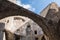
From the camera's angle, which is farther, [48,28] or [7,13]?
[48,28]

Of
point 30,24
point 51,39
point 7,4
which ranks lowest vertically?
point 51,39

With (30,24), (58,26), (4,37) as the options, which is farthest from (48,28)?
(30,24)

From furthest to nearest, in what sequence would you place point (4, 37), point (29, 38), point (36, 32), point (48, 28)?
point (36, 32)
point (29, 38)
point (4, 37)
point (48, 28)

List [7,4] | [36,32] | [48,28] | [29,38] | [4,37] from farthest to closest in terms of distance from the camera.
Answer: [36,32] → [29,38] → [4,37] → [48,28] → [7,4]

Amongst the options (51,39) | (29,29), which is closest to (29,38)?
(29,29)

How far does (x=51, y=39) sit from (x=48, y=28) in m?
0.60

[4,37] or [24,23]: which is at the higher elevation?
[24,23]

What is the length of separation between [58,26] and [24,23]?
43.8 feet

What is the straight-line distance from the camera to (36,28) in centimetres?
2352

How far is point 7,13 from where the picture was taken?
9.45m

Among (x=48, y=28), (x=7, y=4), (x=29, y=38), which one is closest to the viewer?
(x=7, y=4)

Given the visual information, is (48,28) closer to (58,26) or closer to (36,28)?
(58,26)

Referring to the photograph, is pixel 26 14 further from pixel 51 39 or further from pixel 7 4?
pixel 51 39

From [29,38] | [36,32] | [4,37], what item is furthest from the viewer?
[36,32]
